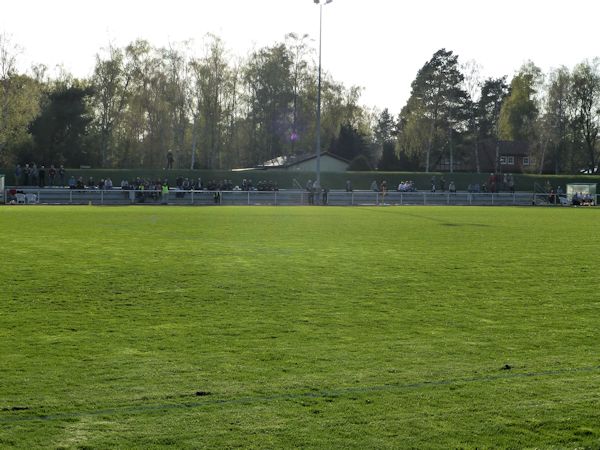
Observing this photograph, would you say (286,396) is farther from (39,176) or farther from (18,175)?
(18,175)

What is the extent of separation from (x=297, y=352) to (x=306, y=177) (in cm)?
5970

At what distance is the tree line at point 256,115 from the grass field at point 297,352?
195ft

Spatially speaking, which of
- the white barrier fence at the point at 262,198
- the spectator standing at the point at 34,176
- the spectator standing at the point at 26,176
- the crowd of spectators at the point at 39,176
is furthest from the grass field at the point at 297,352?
the spectator standing at the point at 26,176

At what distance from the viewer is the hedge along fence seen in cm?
6297

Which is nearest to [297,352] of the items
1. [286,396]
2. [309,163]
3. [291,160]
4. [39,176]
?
[286,396]

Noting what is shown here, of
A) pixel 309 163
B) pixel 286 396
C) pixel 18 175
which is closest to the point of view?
pixel 286 396

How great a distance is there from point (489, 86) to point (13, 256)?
4056 inches

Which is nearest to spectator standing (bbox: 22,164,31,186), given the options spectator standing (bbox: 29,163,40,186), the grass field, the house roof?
spectator standing (bbox: 29,163,40,186)

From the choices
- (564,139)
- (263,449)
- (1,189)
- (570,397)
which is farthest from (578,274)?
(564,139)

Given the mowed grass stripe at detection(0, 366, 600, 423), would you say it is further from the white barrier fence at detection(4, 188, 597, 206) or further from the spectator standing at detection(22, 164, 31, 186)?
the spectator standing at detection(22, 164, 31, 186)

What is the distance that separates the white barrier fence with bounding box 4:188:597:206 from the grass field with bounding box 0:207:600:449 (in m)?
33.9

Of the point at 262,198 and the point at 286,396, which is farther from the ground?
the point at 262,198

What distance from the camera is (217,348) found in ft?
25.5

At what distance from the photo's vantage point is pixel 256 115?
9100 cm
